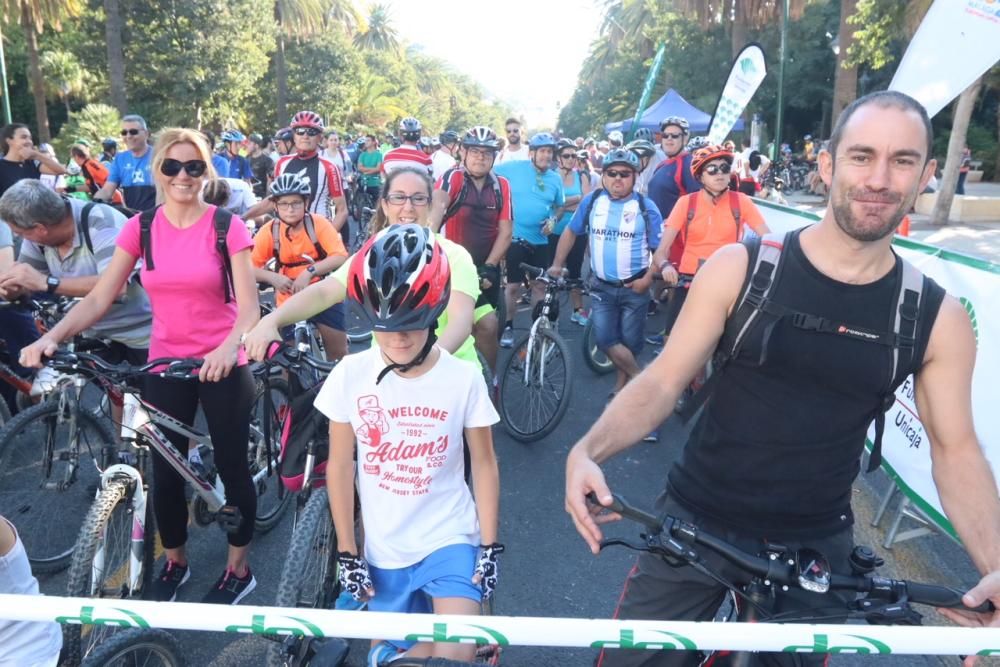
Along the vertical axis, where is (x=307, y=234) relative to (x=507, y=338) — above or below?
above

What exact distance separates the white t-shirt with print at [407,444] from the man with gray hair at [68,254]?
229cm

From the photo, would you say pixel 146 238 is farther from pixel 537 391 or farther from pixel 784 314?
pixel 537 391

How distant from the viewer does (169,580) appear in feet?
12.8

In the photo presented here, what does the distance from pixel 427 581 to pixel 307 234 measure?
13.0ft

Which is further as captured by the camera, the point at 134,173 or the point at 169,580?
the point at 134,173

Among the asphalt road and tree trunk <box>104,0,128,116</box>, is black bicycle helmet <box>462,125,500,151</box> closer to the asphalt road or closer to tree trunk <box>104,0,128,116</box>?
the asphalt road

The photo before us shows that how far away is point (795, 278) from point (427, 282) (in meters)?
1.10

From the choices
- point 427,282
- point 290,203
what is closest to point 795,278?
point 427,282

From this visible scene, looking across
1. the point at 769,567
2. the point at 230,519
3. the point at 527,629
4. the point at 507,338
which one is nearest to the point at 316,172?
the point at 507,338

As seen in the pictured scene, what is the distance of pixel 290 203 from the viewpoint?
19.3ft

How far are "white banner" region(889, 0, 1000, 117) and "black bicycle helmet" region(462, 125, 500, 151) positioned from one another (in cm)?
339

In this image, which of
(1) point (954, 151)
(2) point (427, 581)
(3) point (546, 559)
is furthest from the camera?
(1) point (954, 151)

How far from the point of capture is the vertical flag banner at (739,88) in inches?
467

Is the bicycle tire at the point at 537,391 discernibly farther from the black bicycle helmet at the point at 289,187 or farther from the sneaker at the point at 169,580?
the sneaker at the point at 169,580
